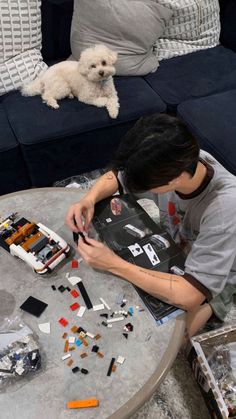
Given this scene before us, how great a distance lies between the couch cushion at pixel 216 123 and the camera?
1666 mm

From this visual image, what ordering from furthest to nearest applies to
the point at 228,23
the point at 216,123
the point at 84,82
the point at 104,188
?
1. the point at 228,23
2. the point at 84,82
3. the point at 216,123
4. the point at 104,188

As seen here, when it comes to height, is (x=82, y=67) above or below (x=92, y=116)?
above

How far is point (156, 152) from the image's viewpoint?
846mm

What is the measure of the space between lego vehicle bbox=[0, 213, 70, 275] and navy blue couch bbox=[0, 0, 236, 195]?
0.73 metres

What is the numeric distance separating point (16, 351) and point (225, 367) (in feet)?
2.46

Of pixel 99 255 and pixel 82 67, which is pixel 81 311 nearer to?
pixel 99 255

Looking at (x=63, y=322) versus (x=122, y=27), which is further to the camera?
(x=122, y=27)

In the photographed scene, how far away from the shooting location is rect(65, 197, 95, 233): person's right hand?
1150mm

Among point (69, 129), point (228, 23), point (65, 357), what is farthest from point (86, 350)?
point (228, 23)

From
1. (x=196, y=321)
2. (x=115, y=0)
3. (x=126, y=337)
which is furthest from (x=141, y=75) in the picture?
(x=126, y=337)

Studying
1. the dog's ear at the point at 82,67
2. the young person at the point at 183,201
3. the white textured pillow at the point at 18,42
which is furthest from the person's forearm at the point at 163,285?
the white textured pillow at the point at 18,42

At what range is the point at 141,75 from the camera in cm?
215

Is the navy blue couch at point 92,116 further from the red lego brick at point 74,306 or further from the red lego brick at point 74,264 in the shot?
the red lego brick at point 74,306

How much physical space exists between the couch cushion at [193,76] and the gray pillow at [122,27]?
17cm
